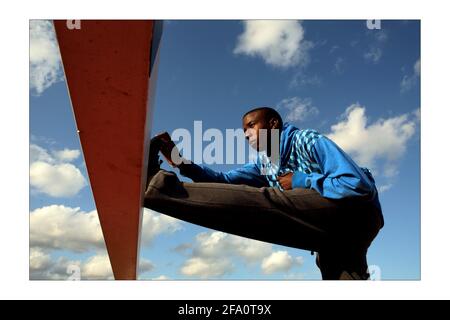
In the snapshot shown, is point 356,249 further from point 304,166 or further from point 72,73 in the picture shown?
point 72,73

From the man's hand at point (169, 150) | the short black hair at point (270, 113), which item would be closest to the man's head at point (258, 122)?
the short black hair at point (270, 113)

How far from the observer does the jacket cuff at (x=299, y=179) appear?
410 cm

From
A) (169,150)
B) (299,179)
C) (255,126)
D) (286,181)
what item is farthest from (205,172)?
(299,179)

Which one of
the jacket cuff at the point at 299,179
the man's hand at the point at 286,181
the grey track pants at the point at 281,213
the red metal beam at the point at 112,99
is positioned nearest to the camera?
the red metal beam at the point at 112,99

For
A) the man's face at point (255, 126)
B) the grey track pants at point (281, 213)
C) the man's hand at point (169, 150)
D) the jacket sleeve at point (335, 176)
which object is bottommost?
the grey track pants at point (281, 213)

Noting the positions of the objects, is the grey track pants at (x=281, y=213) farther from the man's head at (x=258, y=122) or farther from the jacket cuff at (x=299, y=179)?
the man's head at (x=258, y=122)

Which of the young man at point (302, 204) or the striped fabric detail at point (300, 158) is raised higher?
the striped fabric detail at point (300, 158)

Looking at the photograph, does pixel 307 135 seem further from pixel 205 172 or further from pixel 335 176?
pixel 205 172

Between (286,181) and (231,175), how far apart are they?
0.69 meters

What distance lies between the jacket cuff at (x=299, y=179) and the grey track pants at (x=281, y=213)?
0.07m

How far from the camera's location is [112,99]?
2834 millimetres

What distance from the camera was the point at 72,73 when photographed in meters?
2.66
